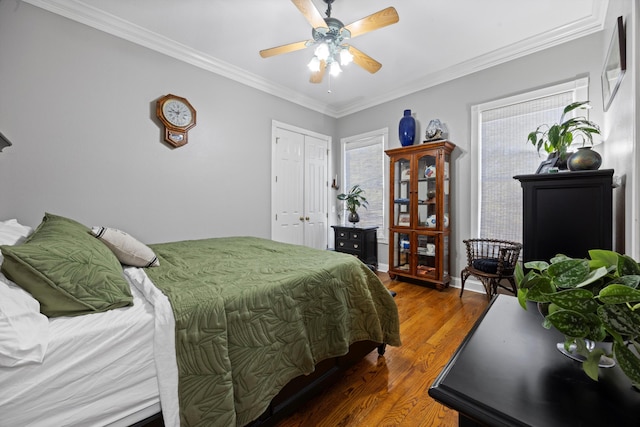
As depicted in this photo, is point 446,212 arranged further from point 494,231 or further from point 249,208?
point 249,208

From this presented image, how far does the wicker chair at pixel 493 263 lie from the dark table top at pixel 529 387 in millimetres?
2327

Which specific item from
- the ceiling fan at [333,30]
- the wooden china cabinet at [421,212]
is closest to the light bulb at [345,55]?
the ceiling fan at [333,30]

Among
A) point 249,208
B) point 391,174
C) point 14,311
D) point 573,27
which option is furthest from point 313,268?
point 573,27

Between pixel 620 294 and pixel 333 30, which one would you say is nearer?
pixel 620 294

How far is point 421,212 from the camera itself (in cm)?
356

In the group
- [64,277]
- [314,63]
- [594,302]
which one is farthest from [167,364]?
[314,63]

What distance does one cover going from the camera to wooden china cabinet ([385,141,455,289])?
3.36 m

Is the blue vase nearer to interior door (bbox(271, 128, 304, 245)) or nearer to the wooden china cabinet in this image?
the wooden china cabinet

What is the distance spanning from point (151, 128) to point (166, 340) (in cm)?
260

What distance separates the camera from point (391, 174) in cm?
383

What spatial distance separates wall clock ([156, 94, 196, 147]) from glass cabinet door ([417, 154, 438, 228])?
9.45 ft

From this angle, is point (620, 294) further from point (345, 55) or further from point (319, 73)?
point (319, 73)

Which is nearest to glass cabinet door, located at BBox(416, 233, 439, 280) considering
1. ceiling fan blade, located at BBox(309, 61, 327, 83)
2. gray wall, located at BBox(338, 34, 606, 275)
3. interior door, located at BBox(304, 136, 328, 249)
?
gray wall, located at BBox(338, 34, 606, 275)

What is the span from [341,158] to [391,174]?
4.11 feet
